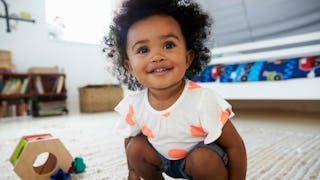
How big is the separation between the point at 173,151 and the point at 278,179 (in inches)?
11.1

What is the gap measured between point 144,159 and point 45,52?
2493mm

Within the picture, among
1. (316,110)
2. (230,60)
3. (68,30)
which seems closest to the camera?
(230,60)

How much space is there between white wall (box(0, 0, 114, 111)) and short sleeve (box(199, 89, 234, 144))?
1.99 metres

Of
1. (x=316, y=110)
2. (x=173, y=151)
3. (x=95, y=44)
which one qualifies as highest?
(x=95, y=44)

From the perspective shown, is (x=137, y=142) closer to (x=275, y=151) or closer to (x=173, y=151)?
(x=173, y=151)

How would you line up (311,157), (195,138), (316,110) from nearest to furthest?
(195,138) < (311,157) < (316,110)

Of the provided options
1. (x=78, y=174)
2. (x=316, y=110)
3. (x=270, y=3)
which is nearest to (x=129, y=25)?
(x=78, y=174)

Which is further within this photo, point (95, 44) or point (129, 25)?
point (95, 44)

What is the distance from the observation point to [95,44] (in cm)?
306

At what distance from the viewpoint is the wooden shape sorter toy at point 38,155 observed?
60cm

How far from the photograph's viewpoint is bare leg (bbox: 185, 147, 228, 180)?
1.35 feet

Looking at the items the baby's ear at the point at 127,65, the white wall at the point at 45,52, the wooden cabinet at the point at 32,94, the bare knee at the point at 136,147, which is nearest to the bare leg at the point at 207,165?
the bare knee at the point at 136,147

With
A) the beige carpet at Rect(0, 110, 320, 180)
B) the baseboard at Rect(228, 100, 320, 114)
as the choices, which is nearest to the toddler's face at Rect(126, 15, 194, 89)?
the beige carpet at Rect(0, 110, 320, 180)

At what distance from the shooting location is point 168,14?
47 centimetres
